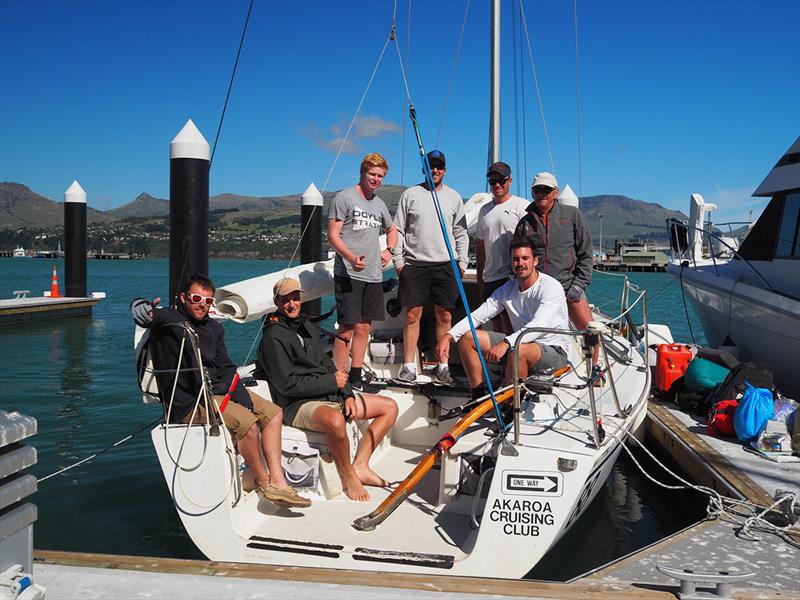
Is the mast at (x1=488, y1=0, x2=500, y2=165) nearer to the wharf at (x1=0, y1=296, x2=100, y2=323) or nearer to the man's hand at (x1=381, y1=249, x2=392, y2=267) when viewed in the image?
the man's hand at (x1=381, y1=249, x2=392, y2=267)

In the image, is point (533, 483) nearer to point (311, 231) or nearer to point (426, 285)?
point (426, 285)

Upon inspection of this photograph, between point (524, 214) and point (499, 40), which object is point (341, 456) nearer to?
point (524, 214)

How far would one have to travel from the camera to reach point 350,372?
20.2ft

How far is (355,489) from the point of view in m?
4.95

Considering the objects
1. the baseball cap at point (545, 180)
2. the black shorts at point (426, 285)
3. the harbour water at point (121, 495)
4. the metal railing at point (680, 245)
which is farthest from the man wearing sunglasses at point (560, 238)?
the metal railing at point (680, 245)

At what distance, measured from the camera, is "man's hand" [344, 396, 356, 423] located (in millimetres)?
5035

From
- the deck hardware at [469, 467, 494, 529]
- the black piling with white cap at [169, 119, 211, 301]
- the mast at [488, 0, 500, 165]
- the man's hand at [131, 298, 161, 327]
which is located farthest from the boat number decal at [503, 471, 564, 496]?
the mast at [488, 0, 500, 165]

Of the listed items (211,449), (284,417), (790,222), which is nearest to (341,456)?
(284,417)

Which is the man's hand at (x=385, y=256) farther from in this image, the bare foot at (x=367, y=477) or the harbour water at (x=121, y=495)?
the bare foot at (x=367, y=477)

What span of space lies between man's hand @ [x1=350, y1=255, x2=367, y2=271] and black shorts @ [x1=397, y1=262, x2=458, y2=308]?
0.52m

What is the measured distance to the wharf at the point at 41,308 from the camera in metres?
21.4

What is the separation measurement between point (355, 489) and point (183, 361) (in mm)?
1468

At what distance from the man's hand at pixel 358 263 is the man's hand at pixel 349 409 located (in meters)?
1.31

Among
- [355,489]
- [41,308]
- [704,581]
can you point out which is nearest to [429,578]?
[704,581]
